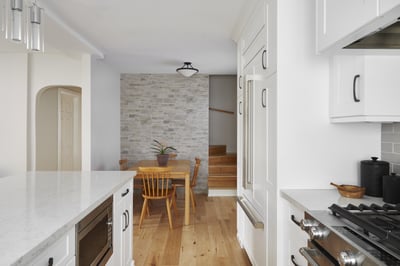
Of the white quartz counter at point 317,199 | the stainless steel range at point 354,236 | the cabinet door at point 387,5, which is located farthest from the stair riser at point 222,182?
the cabinet door at point 387,5

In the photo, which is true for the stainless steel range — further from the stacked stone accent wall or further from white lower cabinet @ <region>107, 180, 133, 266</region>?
the stacked stone accent wall

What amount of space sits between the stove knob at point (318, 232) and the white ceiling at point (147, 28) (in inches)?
79.4

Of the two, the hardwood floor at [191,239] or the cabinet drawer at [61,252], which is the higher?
the cabinet drawer at [61,252]

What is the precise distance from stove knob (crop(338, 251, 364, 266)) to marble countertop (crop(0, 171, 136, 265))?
3.42 feet

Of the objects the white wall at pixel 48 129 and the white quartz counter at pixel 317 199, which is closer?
the white quartz counter at pixel 317 199

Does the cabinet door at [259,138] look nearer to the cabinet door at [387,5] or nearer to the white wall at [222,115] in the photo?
the cabinet door at [387,5]

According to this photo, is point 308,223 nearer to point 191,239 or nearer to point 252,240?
point 252,240

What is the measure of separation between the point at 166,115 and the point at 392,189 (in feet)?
16.6

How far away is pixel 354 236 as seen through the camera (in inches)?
43.9

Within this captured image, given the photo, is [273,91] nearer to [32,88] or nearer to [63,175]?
[63,175]

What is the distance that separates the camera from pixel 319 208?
4.87 feet

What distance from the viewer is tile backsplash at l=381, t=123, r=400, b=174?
6.13 ft

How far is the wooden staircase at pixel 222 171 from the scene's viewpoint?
608 cm

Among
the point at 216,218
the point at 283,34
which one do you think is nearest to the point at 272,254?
the point at 283,34
